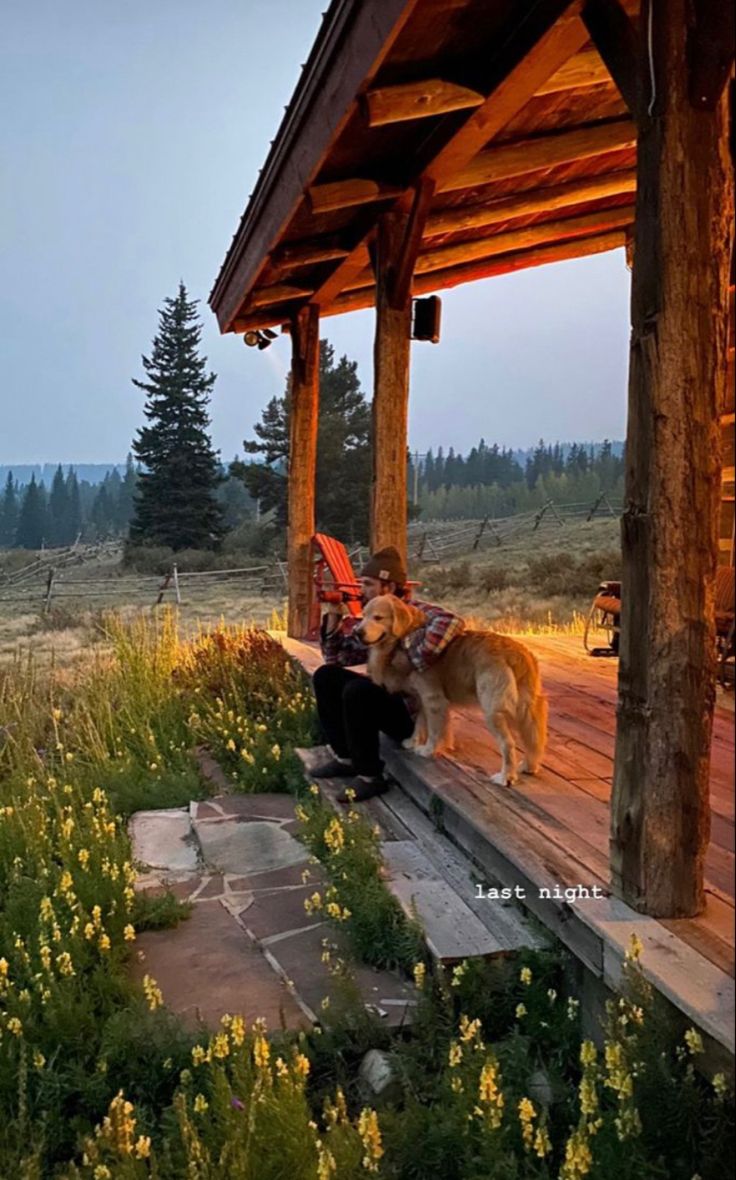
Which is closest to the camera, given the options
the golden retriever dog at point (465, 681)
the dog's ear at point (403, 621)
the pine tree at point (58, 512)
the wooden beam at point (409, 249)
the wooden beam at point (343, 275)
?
the golden retriever dog at point (465, 681)

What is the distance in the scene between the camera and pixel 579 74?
365cm

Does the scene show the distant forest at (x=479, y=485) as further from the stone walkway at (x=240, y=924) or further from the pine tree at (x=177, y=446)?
the stone walkway at (x=240, y=924)

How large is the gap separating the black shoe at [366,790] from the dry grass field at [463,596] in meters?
4.51

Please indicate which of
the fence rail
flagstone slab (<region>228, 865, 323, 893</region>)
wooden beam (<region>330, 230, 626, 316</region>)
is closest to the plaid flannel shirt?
flagstone slab (<region>228, 865, 323, 893</region>)

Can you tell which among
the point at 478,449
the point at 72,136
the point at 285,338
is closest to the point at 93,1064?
the point at 285,338

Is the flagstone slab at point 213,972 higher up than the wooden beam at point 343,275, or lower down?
lower down

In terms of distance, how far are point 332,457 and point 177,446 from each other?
10.3 m

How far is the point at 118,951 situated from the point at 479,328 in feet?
10.4

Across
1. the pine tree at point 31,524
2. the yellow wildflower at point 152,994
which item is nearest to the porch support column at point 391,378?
the yellow wildflower at point 152,994

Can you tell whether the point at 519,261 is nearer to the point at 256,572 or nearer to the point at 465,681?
the point at 465,681

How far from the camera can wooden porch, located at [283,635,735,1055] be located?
1211mm

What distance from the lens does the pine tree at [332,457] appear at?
23.5m

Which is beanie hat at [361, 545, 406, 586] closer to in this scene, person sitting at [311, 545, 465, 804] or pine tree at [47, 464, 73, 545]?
person sitting at [311, 545, 465, 804]

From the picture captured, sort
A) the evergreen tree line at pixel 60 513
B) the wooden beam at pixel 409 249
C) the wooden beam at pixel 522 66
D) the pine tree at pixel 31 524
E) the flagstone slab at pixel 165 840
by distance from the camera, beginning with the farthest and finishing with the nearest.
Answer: the pine tree at pixel 31 524, the evergreen tree line at pixel 60 513, the wooden beam at pixel 409 249, the flagstone slab at pixel 165 840, the wooden beam at pixel 522 66
